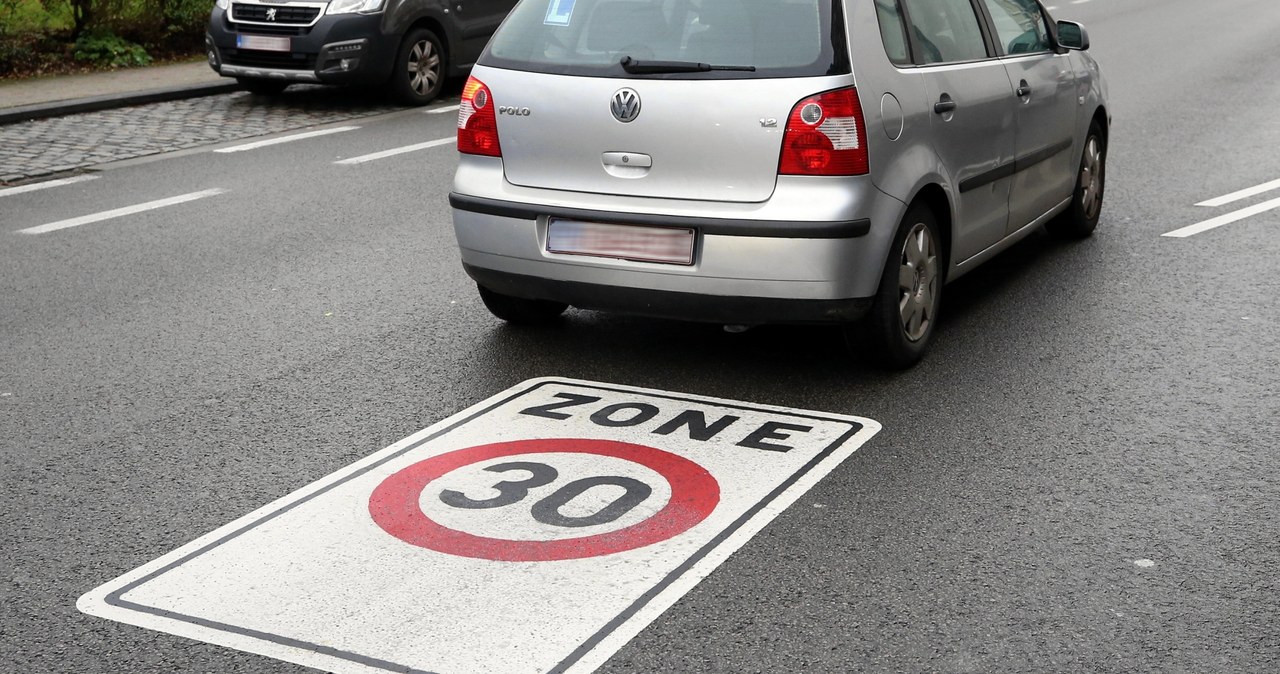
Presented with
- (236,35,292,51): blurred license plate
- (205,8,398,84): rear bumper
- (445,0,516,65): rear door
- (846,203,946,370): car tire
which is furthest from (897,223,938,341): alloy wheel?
(445,0,516,65): rear door

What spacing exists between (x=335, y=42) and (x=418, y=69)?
1.02m

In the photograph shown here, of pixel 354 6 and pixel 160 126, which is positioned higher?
pixel 354 6

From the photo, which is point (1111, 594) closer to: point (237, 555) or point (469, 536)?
point (469, 536)

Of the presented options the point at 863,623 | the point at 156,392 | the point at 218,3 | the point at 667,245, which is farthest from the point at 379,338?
the point at 218,3

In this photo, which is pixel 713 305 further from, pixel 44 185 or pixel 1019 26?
pixel 44 185

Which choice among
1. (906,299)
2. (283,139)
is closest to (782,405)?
(906,299)

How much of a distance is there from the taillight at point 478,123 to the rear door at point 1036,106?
2.37 meters

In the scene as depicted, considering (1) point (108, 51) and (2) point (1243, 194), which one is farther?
(1) point (108, 51)

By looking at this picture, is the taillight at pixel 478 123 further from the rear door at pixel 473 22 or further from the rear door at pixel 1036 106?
the rear door at pixel 473 22

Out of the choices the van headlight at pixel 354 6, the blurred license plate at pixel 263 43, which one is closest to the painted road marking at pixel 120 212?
the blurred license plate at pixel 263 43

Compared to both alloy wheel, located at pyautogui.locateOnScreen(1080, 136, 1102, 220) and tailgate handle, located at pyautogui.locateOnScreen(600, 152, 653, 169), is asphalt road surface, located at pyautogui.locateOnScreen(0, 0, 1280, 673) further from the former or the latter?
tailgate handle, located at pyautogui.locateOnScreen(600, 152, 653, 169)

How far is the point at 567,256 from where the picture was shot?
18.0ft

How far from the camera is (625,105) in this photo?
533cm

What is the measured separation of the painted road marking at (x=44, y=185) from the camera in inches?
391
